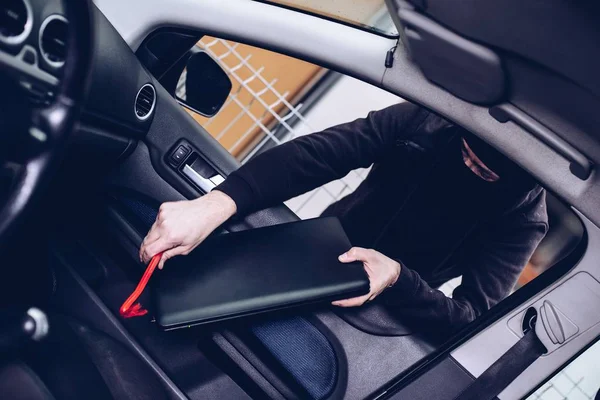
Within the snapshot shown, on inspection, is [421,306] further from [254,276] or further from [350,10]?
[350,10]

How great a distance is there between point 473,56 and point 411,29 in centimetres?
9

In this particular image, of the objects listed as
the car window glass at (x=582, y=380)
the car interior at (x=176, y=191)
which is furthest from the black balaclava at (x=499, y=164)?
the car window glass at (x=582, y=380)

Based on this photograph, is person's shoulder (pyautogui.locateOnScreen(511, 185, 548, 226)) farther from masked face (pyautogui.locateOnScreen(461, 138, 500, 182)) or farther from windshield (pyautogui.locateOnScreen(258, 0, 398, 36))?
windshield (pyautogui.locateOnScreen(258, 0, 398, 36))

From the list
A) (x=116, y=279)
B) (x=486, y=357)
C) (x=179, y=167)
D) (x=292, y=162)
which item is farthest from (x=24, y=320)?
(x=486, y=357)

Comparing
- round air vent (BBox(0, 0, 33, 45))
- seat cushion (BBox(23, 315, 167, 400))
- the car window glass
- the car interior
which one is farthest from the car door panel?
the car window glass

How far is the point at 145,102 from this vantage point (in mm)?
889

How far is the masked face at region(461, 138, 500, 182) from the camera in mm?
880

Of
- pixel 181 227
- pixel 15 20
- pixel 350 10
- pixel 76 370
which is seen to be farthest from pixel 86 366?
pixel 350 10

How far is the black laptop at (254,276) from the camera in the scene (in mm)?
754

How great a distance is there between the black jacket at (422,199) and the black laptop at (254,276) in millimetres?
81

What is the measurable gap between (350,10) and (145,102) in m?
0.38

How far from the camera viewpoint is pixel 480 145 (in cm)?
81

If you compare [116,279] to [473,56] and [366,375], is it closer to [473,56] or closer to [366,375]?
[366,375]

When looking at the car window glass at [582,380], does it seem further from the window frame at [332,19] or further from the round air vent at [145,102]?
the round air vent at [145,102]
